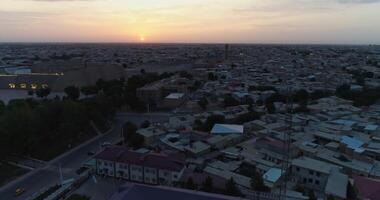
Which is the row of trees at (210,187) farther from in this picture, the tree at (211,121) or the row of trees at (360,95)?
the row of trees at (360,95)

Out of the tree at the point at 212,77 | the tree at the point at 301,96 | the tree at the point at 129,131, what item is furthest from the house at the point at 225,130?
the tree at the point at 212,77

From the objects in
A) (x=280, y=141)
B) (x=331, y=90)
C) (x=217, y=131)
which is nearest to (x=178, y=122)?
(x=217, y=131)

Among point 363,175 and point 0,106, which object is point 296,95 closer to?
point 363,175

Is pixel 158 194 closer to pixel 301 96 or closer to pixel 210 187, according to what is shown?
pixel 210 187

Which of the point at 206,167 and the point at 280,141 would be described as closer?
the point at 206,167

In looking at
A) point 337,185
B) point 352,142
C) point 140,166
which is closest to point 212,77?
point 352,142

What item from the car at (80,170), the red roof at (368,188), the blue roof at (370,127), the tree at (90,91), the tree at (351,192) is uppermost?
the tree at (90,91)
